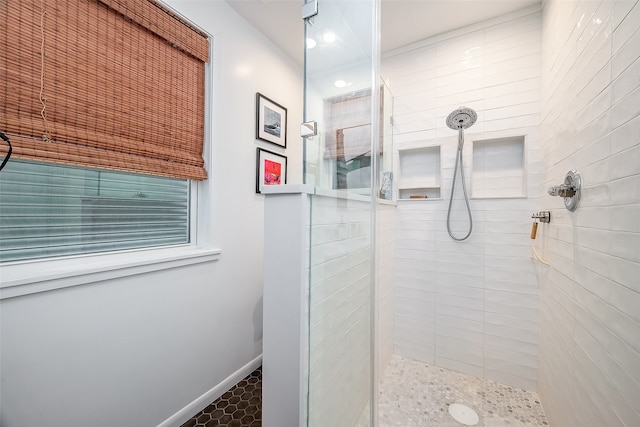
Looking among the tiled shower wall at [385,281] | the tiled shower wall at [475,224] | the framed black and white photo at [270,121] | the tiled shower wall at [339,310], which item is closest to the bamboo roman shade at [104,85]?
the framed black and white photo at [270,121]

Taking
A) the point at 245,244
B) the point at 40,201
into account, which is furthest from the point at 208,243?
the point at 40,201

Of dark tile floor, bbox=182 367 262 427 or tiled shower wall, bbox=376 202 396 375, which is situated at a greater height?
tiled shower wall, bbox=376 202 396 375

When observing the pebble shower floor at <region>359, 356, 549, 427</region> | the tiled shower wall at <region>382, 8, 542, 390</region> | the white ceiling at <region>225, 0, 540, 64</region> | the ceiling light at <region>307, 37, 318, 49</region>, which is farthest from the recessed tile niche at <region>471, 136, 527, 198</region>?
the ceiling light at <region>307, 37, 318, 49</region>

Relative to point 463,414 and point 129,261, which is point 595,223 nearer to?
point 463,414

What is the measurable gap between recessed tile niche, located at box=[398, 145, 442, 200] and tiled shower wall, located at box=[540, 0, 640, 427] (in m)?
0.69

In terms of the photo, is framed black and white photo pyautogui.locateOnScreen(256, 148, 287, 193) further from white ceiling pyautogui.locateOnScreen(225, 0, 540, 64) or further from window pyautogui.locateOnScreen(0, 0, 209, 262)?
white ceiling pyautogui.locateOnScreen(225, 0, 540, 64)

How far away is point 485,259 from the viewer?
70.9 inches

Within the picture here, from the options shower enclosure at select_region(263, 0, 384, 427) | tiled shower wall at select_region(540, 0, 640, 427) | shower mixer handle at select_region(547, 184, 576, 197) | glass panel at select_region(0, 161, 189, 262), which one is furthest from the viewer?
shower mixer handle at select_region(547, 184, 576, 197)

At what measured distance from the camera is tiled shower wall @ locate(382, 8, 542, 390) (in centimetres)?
169

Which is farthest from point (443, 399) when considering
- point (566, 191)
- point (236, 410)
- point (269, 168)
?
point (269, 168)

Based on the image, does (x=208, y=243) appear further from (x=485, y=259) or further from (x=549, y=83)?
(x=549, y=83)

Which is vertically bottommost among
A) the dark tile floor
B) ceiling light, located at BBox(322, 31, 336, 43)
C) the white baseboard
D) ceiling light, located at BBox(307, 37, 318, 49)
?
the dark tile floor

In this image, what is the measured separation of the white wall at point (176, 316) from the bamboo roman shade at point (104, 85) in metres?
0.15

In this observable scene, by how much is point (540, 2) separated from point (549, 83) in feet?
2.05
